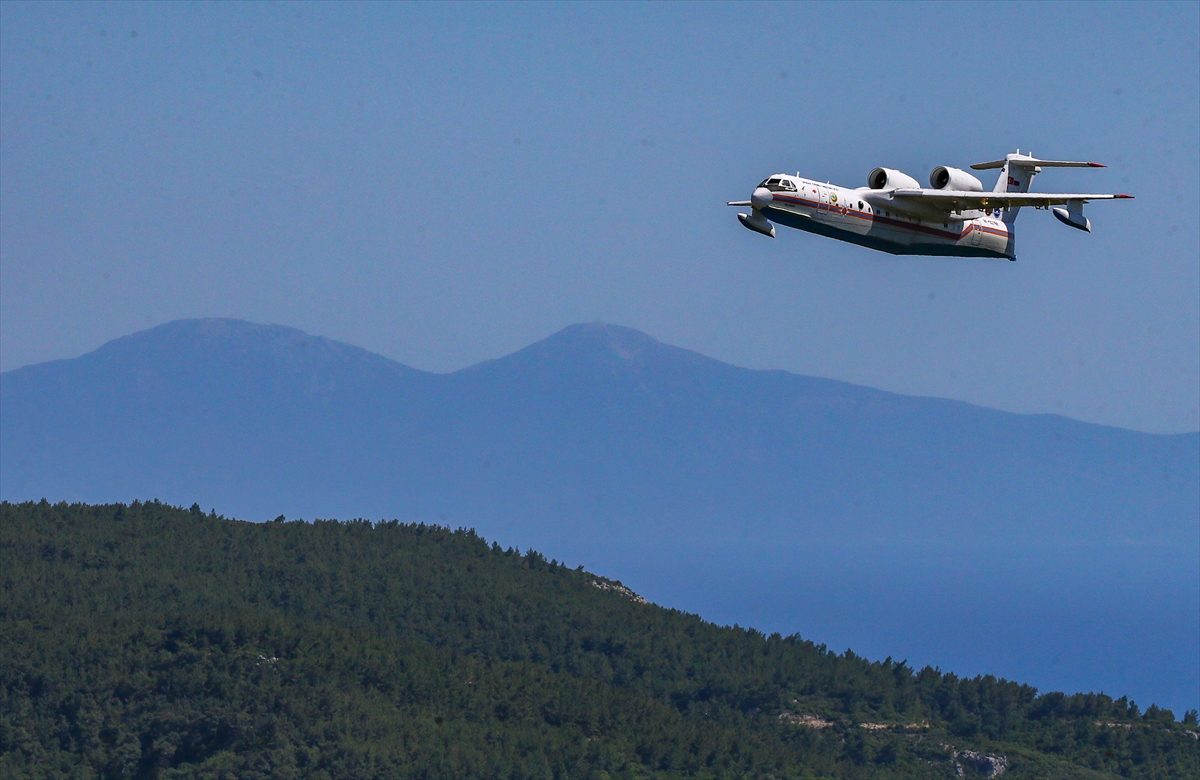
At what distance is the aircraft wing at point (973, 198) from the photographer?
51.4m

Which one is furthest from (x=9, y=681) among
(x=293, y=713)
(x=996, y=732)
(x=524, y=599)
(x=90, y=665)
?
(x=996, y=732)

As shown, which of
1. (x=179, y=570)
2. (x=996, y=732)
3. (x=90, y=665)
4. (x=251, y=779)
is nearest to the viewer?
(x=251, y=779)

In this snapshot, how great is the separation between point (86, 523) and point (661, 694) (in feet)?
248

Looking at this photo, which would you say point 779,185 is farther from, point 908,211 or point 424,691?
point 424,691

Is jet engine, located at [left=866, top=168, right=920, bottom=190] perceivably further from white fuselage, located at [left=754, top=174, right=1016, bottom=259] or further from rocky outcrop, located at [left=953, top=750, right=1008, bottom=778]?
rocky outcrop, located at [left=953, top=750, right=1008, bottom=778]

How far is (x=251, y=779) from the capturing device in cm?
12644

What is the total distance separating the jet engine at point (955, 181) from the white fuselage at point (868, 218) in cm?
146

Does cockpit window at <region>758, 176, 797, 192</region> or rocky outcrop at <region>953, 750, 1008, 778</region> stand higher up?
cockpit window at <region>758, 176, 797, 192</region>

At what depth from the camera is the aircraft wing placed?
51375 millimetres

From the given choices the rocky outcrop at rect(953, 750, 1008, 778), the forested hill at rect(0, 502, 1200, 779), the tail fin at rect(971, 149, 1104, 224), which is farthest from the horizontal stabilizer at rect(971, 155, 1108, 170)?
the rocky outcrop at rect(953, 750, 1008, 778)

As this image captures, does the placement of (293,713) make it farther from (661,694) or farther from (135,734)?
(661,694)

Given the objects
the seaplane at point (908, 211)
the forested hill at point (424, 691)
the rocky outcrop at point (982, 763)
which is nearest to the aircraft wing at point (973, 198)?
the seaplane at point (908, 211)

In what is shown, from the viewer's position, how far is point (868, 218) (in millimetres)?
51500

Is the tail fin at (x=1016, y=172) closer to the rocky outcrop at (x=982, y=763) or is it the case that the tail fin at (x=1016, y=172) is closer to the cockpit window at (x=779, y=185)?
the cockpit window at (x=779, y=185)
